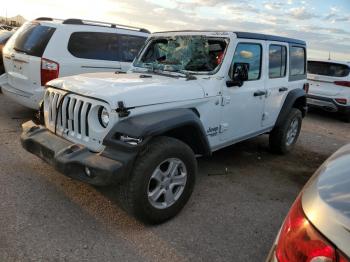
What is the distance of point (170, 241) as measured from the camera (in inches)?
129

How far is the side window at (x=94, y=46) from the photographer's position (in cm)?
636

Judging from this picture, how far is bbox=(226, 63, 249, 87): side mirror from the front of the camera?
431cm

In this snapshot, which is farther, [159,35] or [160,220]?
[159,35]

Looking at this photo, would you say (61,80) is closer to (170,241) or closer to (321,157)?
(170,241)

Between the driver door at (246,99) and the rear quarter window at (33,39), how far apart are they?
3303 millimetres

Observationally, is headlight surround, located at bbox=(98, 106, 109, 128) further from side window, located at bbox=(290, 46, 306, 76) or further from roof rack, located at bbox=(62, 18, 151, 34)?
side window, located at bbox=(290, 46, 306, 76)

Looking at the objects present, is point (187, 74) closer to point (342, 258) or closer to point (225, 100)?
point (225, 100)

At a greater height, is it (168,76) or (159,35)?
(159,35)

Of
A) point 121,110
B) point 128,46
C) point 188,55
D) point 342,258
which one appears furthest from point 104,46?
point 342,258

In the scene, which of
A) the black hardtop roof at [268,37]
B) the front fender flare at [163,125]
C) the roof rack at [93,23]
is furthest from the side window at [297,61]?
the roof rack at [93,23]

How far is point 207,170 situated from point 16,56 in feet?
12.7

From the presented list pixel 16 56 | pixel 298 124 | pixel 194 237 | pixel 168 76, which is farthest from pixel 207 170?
pixel 16 56

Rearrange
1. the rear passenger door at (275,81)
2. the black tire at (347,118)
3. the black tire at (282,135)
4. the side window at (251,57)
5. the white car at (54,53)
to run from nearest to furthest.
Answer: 1. the side window at (251,57)
2. the rear passenger door at (275,81)
3. the black tire at (282,135)
4. the white car at (54,53)
5. the black tire at (347,118)

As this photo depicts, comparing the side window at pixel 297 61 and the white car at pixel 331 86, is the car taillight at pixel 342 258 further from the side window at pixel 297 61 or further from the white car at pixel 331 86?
the white car at pixel 331 86
